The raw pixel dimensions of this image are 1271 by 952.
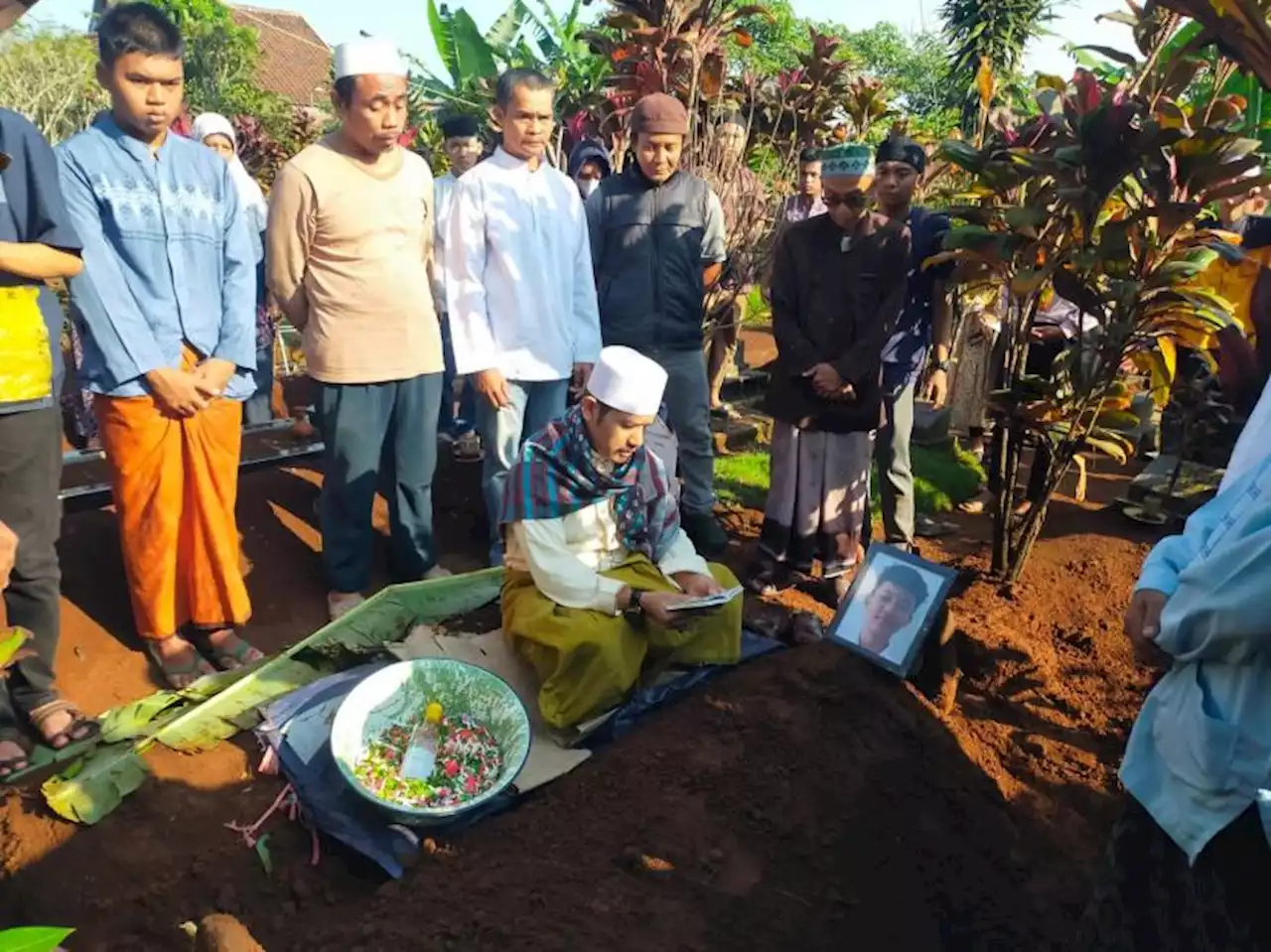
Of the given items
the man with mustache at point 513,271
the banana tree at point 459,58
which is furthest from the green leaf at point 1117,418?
the banana tree at point 459,58

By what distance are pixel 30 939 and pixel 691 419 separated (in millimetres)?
3512

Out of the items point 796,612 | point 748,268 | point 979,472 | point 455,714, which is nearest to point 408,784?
point 455,714

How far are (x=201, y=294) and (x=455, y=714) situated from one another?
5.47 ft

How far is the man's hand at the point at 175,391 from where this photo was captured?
2.97 m

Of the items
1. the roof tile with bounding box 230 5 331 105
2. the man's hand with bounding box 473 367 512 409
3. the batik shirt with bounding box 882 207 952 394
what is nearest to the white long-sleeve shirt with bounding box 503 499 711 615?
the man's hand with bounding box 473 367 512 409

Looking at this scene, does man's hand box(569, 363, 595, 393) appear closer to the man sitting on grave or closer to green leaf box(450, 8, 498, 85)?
the man sitting on grave

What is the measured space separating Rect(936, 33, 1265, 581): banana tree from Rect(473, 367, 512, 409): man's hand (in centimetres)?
184

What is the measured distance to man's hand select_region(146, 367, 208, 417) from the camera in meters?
2.97

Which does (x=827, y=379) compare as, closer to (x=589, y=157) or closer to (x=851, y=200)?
(x=851, y=200)

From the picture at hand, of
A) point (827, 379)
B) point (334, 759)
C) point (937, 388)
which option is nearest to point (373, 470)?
point (334, 759)

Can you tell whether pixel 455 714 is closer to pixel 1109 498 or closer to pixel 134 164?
pixel 134 164

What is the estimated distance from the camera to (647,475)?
3.09m

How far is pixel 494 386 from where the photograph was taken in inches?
142

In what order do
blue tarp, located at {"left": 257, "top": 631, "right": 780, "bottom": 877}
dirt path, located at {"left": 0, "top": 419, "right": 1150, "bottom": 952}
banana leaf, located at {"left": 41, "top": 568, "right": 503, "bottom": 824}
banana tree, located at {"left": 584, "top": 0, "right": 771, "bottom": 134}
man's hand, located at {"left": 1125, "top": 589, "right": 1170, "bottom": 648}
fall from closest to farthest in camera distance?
man's hand, located at {"left": 1125, "top": 589, "right": 1170, "bottom": 648} → dirt path, located at {"left": 0, "top": 419, "right": 1150, "bottom": 952} → blue tarp, located at {"left": 257, "top": 631, "right": 780, "bottom": 877} → banana leaf, located at {"left": 41, "top": 568, "right": 503, "bottom": 824} → banana tree, located at {"left": 584, "top": 0, "right": 771, "bottom": 134}
